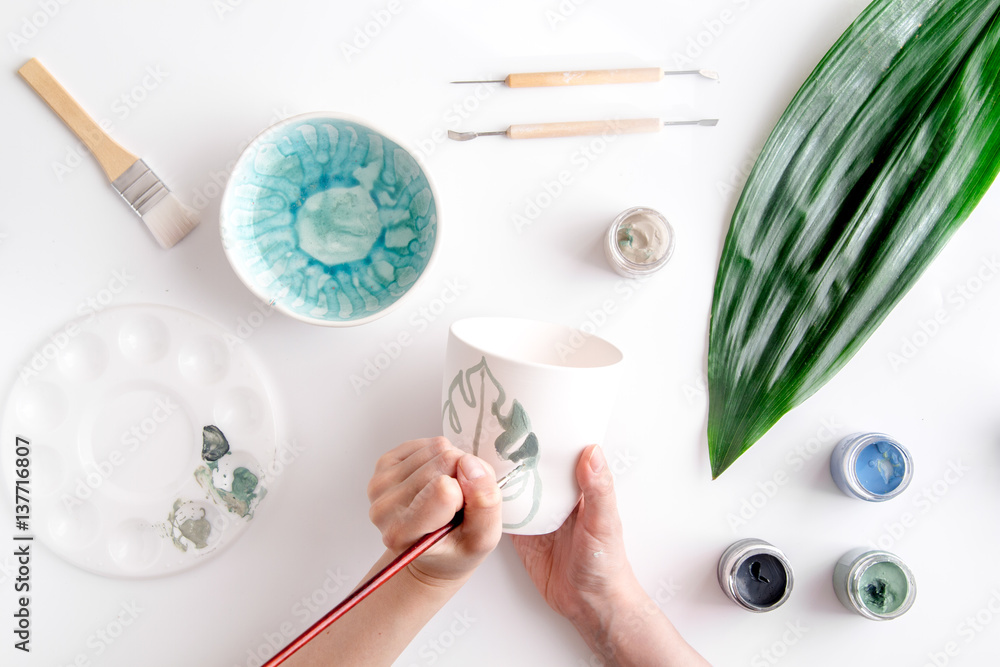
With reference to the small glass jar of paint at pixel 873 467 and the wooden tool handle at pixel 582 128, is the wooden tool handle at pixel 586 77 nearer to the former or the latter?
the wooden tool handle at pixel 582 128

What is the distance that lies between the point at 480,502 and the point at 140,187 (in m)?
0.61

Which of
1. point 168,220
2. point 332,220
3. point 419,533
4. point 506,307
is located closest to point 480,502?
point 419,533

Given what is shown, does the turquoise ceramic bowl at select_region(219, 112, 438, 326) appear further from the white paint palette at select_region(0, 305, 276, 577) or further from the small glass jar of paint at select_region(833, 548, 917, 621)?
the small glass jar of paint at select_region(833, 548, 917, 621)

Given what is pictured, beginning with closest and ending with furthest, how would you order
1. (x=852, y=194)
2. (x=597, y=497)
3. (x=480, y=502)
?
(x=480, y=502)
(x=597, y=497)
(x=852, y=194)

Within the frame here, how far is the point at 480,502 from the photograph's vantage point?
56 cm

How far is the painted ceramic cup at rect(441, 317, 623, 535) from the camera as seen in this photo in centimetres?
58

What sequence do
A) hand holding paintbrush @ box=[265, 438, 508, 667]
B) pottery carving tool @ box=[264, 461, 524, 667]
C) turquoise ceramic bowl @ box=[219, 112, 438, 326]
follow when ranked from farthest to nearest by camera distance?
turquoise ceramic bowl @ box=[219, 112, 438, 326] → hand holding paintbrush @ box=[265, 438, 508, 667] → pottery carving tool @ box=[264, 461, 524, 667]

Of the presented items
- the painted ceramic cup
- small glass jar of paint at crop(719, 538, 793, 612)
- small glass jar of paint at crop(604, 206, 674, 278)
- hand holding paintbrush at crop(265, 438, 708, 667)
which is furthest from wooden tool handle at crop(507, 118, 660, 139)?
small glass jar of paint at crop(719, 538, 793, 612)

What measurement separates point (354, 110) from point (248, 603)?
0.67 metres

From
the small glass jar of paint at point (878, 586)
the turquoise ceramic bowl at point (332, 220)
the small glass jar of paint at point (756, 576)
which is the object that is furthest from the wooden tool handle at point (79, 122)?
the small glass jar of paint at point (878, 586)

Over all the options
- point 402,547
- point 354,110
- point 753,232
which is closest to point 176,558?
point 402,547

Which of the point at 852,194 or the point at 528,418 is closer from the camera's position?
the point at 528,418

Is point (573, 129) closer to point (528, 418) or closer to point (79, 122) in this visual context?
point (528, 418)

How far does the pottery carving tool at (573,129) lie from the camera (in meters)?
0.80
